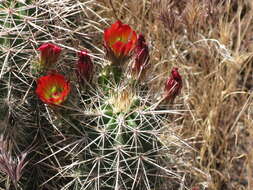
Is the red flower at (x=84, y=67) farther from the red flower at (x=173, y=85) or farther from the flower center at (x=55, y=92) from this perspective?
the red flower at (x=173, y=85)

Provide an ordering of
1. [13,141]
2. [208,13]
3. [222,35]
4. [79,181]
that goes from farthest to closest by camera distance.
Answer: [222,35] < [208,13] < [13,141] < [79,181]

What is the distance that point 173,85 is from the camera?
190 cm

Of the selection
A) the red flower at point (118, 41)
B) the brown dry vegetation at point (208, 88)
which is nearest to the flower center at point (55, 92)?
the red flower at point (118, 41)

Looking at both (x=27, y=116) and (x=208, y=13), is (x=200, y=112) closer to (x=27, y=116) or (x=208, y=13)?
(x=208, y=13)

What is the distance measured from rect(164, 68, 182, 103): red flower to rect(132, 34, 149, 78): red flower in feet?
0.36

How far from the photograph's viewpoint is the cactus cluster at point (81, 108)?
5.94ft

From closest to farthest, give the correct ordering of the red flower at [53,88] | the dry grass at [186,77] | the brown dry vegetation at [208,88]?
the red flower at [53,88], the dry grass at [186,77], the brown dry vegetation at [208,88]

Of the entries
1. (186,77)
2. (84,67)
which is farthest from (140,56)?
(186,77)

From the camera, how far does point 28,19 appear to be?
6.35 ft

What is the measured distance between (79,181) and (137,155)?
0.80 ft

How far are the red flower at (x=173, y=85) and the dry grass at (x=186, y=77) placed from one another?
0.08 metres

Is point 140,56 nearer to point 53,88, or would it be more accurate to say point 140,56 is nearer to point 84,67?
point 84,67

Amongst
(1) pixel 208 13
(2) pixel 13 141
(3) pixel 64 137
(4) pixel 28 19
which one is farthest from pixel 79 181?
(1) pixel 208 13

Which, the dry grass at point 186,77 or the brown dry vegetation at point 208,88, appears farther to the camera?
the brown dry vegetation at point 208,88
